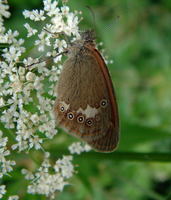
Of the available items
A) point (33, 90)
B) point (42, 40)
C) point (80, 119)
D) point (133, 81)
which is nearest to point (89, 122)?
Result: point (80, 119)

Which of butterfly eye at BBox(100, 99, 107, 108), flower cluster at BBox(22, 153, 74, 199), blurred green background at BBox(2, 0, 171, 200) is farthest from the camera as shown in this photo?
blurred green background at BBox(2, 0, 171, 200)

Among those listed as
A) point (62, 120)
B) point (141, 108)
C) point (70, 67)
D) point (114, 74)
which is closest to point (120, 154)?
point (62, 120)

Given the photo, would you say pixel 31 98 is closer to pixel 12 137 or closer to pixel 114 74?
pixel 12 137

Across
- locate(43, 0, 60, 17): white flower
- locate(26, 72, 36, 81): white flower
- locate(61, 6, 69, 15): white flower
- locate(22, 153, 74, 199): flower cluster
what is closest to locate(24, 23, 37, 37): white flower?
locate(43, 0, 60, 17): white flower

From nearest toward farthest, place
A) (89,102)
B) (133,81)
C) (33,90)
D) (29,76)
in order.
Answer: (29,76) → (33,90) → (89,102) → (133,81)

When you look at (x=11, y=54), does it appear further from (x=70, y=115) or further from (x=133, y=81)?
(x=133, y=81)

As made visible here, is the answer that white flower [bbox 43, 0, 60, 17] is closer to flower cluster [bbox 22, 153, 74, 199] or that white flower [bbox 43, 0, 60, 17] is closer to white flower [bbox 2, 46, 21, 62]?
white flower [bbox 2, 46, 21, 62]
